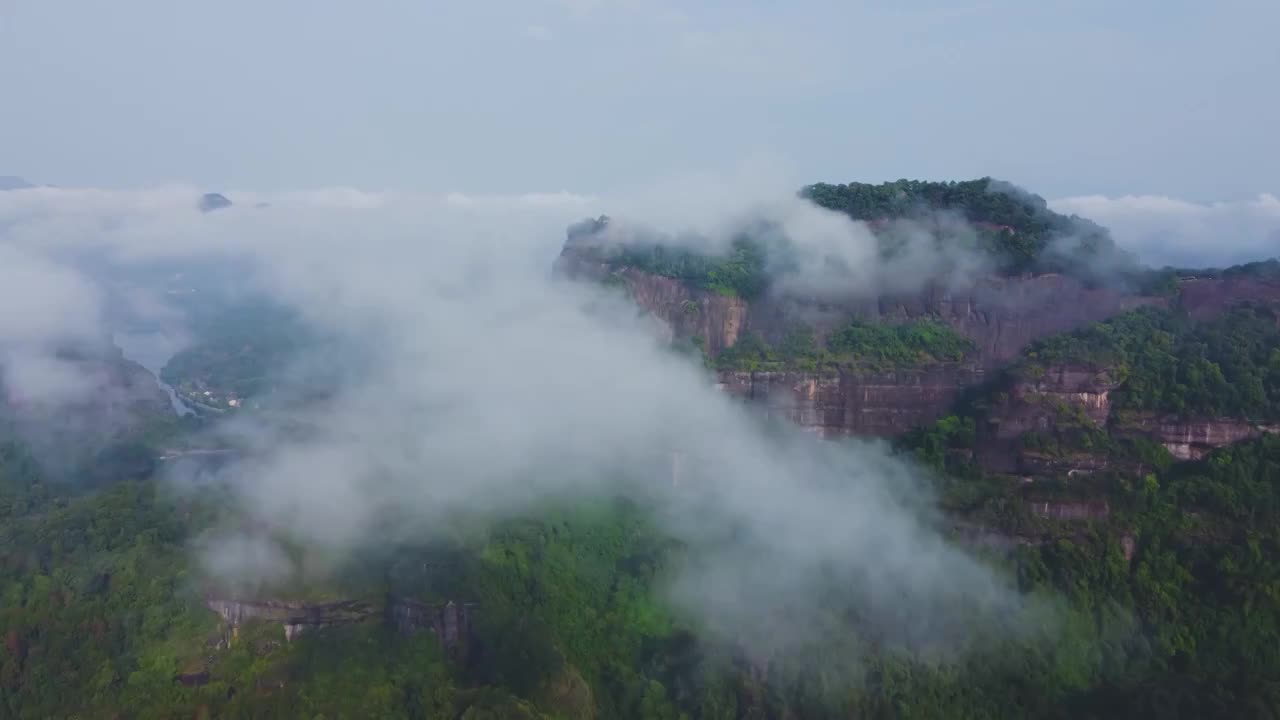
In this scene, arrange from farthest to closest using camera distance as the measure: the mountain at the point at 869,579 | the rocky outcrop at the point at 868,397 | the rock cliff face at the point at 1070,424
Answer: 1. the rocky outcrop at the point at 868,397
2. the rock cliff face at the point at 1070,424
3. the mountain at the point at 869,579

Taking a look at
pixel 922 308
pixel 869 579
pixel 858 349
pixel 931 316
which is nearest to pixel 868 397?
pixel 858 349

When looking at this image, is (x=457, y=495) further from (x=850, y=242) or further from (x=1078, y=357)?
(x=1078, y=357)

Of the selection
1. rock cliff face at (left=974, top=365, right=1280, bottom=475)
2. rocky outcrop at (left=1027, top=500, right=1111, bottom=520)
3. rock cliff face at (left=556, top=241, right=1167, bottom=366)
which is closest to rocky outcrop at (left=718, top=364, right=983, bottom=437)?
rock cliff face at (left=556, top=241, right=1167, bottom=366)

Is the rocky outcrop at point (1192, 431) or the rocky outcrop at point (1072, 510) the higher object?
the rocky outcrop at point (1192, 431)

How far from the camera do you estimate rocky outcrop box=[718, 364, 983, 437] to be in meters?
41.8

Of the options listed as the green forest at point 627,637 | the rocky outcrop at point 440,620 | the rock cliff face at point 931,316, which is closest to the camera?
the green forest at point 627,637

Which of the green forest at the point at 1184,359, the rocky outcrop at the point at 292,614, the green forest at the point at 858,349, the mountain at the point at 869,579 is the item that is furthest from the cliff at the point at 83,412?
the green forest at the point at 1184,359

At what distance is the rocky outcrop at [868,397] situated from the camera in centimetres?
4181

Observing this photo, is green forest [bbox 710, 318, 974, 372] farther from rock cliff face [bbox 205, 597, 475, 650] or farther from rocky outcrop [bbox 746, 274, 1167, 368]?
rock cliff face [bbox 205, 597, 475, 650]

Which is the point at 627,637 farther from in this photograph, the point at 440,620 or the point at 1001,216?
the point at 1001,216

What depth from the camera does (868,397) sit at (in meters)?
42.1

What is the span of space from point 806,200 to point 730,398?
39.3 feet

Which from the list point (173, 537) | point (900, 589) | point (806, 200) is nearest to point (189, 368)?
point (173, 537)

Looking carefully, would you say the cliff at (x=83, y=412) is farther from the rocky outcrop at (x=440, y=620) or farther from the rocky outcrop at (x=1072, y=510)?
the rocky outcrop at (x=1072, y=510)
